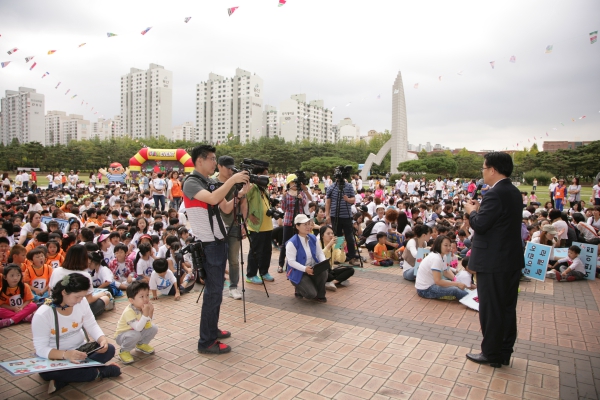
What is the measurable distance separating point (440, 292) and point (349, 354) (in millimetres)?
2517

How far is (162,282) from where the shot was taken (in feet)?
19.5

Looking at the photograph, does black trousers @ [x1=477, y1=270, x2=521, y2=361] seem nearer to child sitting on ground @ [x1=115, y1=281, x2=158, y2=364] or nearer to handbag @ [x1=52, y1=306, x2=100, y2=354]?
child sitting on ground @ [x1=115, y1=281, x2=158, y2=364]

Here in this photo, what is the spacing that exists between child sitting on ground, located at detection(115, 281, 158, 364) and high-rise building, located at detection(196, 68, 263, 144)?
4419 inches

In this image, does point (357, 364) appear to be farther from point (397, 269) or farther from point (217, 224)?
point (397, 269)

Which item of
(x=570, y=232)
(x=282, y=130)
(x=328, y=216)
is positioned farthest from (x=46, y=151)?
(x=282, y=130)

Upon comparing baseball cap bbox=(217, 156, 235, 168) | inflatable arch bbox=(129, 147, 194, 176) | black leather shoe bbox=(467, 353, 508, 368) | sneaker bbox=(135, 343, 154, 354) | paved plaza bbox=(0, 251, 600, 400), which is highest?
inflatable arch bbox=(129, 147, 194, 176)

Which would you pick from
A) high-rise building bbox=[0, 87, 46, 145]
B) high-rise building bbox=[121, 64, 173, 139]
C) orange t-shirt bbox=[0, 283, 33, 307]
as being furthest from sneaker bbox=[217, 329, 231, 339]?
high-rise building bbox=[121, 64, 173, 139]

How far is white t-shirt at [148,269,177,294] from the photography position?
593cm

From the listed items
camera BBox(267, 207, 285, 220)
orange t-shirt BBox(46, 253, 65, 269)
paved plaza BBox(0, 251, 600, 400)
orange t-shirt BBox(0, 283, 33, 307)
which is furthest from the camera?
orange t-shirt BBox(46, 253, 65, 269)

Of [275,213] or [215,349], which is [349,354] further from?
[275,213]

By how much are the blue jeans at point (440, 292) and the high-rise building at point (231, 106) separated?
363 feet

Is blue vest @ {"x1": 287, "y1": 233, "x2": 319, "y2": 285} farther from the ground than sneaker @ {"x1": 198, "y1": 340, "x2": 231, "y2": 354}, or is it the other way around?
blue vest @ {"x1": 287, "y1": 233, "x2": 319, "y2": 285}

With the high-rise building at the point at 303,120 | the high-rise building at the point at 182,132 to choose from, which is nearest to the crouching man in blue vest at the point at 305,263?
the high-rise building at the point at 303,120

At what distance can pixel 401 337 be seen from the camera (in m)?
4.61
